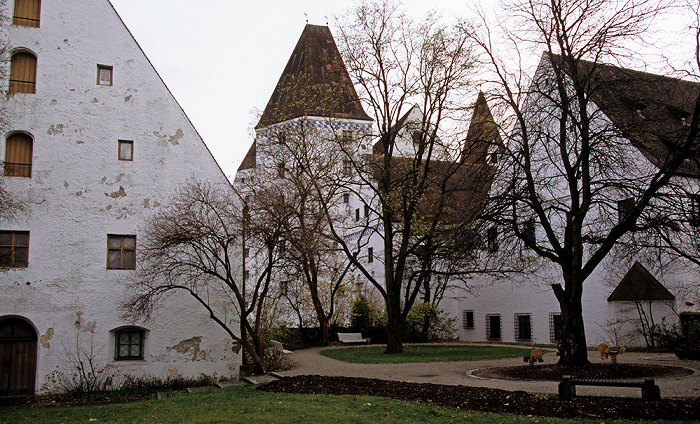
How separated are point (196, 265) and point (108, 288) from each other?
3596 mm

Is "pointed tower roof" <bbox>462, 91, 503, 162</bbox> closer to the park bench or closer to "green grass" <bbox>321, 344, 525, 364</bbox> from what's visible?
"green grass" <bbox>321, 344, 525, 364</bbox>

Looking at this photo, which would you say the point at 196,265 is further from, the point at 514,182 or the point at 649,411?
the point at 649,411

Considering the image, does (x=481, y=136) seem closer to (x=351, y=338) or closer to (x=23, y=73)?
(x=23, y=73)

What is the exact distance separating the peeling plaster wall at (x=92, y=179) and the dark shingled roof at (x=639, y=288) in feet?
58.0

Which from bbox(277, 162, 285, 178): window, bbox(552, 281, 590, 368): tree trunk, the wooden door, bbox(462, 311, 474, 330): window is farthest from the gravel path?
bbox(462, 311, 474, 330): window

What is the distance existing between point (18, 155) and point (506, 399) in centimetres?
1805

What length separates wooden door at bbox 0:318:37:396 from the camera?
19875mm

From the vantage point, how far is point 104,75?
72.5ft

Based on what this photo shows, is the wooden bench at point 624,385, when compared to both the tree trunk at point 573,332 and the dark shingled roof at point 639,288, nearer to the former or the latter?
the tree trunk at point 573,332

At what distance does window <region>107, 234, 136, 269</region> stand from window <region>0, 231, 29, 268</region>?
103 inches

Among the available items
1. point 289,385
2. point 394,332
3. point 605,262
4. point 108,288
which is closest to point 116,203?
point 108,288

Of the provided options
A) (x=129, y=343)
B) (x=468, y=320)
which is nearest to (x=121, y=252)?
(x=129, y=343)

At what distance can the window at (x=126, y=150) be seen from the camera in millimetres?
21969

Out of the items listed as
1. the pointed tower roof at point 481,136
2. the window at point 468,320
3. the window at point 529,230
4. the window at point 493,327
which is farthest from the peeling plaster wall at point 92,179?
the window at point 468,320
